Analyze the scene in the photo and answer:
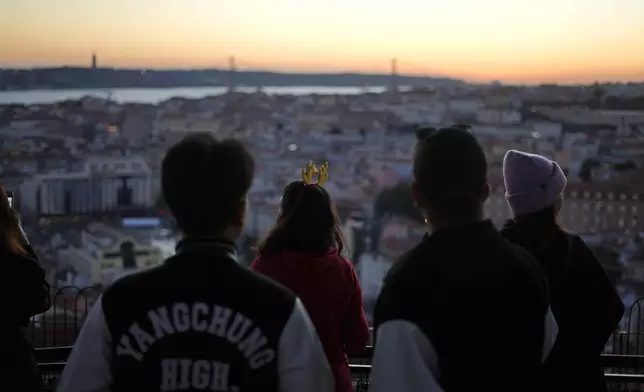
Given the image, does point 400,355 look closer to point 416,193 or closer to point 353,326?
point 416,193

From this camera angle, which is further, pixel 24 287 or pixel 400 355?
pixel 24 287

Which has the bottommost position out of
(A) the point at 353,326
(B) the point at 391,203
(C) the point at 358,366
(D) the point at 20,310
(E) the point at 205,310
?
(B) the point at 391,203

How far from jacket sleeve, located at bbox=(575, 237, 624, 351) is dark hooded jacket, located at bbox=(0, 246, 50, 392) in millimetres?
1234

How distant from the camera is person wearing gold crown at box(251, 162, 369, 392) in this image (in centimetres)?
187

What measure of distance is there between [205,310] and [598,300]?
3.23 feet

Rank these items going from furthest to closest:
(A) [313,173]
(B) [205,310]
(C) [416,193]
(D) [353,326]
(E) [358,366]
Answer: (E) [358,366]
(A) [313,173]
(D) [353,326]
(C) [416,193]
(B) [205,310]

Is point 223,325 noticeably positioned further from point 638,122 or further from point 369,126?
point 369,126

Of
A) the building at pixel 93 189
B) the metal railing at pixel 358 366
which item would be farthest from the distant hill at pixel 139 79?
the metal railing at pixel 358 366

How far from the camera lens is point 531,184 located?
5.90 ft

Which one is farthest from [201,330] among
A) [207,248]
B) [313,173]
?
[313,173]

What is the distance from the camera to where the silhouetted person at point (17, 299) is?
5.35 ft

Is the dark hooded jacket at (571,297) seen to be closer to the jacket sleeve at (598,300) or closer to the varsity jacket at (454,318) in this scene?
the jacket sleeve at (598,300)

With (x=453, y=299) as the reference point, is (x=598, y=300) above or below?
below

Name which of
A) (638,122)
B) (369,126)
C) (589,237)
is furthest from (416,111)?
(589,237)
